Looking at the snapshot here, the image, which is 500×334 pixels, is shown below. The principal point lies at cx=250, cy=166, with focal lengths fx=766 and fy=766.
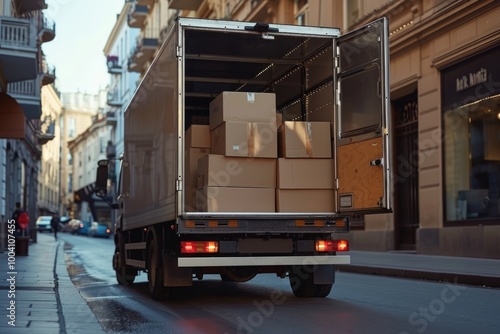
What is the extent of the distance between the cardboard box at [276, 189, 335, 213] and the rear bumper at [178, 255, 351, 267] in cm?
65

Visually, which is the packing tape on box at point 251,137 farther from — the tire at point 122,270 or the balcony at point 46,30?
the balcony at point 46,30

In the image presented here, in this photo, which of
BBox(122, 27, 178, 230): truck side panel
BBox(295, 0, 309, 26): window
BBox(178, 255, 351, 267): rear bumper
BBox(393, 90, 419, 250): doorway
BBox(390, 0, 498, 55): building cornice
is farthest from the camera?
BBox(295, 0, 309, 26): window

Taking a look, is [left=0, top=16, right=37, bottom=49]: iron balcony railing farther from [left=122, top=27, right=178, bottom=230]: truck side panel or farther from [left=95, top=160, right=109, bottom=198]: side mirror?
[left=122, top=27, right=178, bottom=230]: truck side panel

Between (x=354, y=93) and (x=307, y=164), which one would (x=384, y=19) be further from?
(x=307, y=164)

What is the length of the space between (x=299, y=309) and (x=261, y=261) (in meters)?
0.74

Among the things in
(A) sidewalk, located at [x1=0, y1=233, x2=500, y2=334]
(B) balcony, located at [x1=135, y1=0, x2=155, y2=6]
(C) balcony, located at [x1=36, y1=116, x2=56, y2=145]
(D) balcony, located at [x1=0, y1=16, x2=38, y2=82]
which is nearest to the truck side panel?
(A) sidewalk, located at [x1=0, y1=233, x2=500, y2=334]

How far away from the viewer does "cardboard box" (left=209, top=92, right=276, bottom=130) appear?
9.73 metres

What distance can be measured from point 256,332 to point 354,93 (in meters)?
3.86

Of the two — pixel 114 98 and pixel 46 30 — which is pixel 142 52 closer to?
pixel 46 30

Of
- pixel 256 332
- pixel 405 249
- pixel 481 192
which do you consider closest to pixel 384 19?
pixel 256 332

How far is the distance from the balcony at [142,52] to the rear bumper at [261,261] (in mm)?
41623

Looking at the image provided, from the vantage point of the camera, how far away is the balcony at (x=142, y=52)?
50.1m

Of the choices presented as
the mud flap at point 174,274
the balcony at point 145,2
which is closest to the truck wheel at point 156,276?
the mud flap at point 174,274

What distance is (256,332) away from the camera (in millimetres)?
7254
